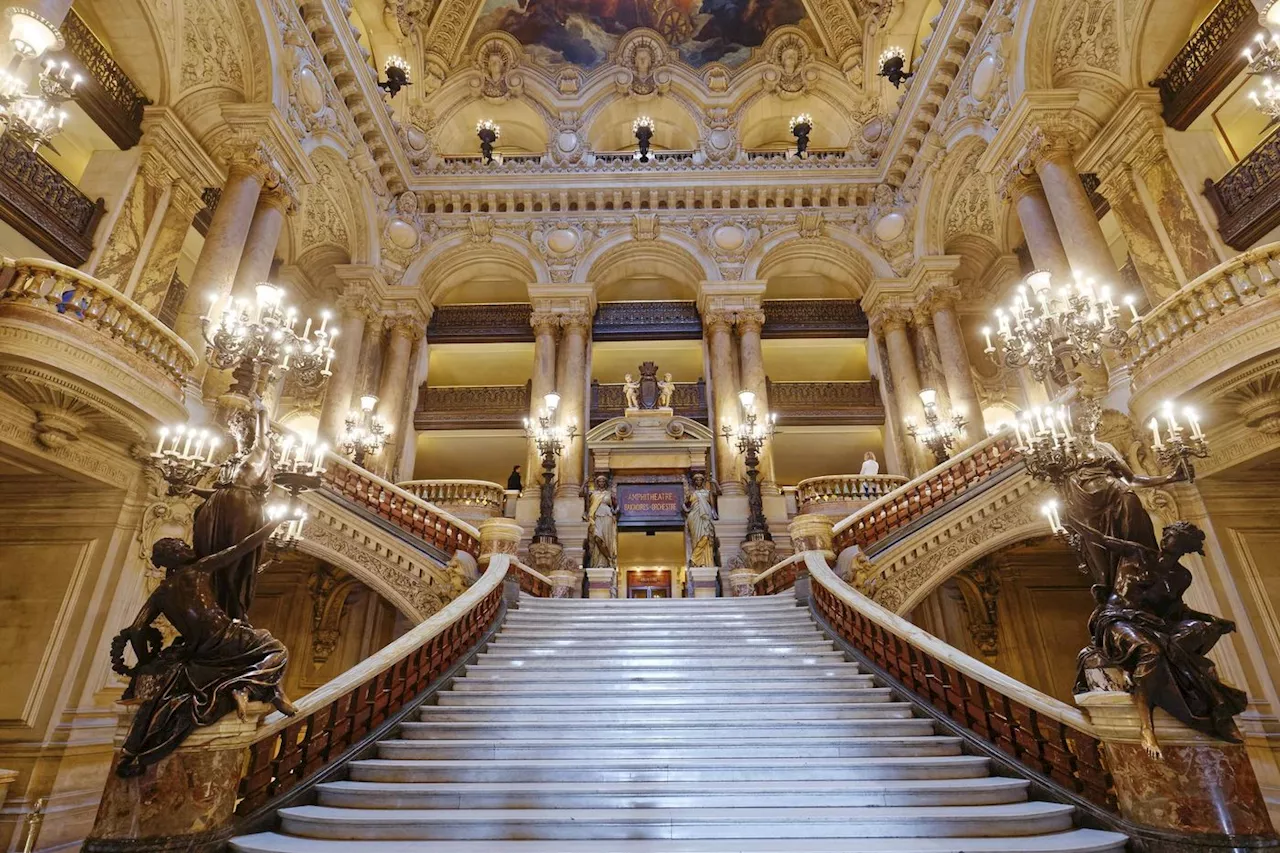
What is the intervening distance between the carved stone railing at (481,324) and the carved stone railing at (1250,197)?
14145 millimetres

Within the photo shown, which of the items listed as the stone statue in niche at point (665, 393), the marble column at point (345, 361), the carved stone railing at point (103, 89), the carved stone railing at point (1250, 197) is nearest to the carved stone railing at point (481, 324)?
the marble column at point (345, 361)

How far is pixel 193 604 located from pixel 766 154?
57.8 feet

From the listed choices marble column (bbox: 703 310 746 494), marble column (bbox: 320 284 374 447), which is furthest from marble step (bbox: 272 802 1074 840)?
marble column (bbox: 320 284 374 447)

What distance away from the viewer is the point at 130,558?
7020 millimetres

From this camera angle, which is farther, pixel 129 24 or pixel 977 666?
pixel 129 24

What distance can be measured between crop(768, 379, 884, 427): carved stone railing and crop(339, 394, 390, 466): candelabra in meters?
9.69

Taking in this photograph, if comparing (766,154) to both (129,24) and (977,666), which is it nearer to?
(129,24)

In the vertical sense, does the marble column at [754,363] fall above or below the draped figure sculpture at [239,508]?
above

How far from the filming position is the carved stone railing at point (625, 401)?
1567 cm

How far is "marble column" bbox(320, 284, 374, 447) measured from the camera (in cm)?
1364

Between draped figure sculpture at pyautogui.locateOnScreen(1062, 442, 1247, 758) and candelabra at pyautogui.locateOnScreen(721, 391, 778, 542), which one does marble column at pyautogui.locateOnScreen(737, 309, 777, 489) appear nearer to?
candelabra at pyautogui.locateOnScreen(721, 391, 778, 542)

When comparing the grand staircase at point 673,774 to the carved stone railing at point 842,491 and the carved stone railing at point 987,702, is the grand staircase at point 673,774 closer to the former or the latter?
the carved stone railing at point 987,702

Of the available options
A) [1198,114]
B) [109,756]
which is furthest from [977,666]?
[1198,114]

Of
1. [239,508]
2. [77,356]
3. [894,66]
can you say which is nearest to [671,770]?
[239,508]
